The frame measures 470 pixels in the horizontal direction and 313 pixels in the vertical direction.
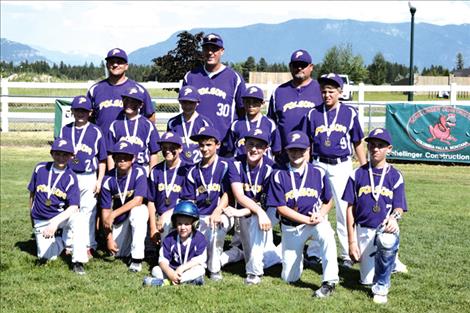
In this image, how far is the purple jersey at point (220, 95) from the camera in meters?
7.08

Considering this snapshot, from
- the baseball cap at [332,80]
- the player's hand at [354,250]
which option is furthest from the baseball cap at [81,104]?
the player's hand at [354,250]

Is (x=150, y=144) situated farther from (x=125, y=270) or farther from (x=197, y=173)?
(x=125, y=270)

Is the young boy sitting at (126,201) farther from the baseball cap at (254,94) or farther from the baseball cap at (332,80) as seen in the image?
the baseball cap at (332,80)

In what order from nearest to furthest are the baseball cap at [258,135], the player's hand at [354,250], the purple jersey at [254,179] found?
the player's hand at [354,250], the baseball cap at [258,135], the purple jersey at [254,179]

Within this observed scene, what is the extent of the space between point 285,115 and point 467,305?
2.73 metres

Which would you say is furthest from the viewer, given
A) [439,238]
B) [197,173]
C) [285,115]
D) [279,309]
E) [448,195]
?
[448,195]

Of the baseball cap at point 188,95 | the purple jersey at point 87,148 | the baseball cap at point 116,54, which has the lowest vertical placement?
the purple jersey at point 87,148

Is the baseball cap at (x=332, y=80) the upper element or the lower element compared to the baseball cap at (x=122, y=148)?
upper

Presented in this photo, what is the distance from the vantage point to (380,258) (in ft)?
18.2

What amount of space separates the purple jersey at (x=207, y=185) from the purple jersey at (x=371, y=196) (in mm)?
1294

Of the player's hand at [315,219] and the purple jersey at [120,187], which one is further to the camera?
the purple jersey at [120,187]

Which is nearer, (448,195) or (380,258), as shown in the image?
(380,258)

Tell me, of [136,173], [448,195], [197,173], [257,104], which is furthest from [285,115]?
[448,195]

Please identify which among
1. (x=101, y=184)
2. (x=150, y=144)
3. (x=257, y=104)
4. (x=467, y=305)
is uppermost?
(x=257, y=104)
